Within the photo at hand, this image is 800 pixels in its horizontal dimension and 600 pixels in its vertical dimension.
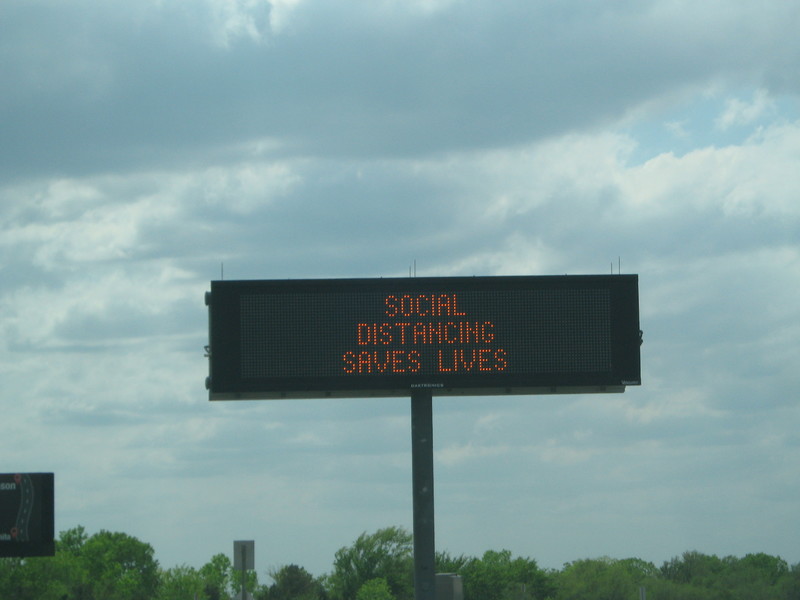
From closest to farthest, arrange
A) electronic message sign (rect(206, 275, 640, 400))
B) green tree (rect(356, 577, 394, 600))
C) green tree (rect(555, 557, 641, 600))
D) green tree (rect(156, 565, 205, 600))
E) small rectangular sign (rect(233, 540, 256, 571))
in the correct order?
electronic message sign (rect(206, 275, 640, 400)) → small rectangular sign (rect(233, 540, 256, 571)) → green tree (rect(356, 577, 394, 600)) → green tree (rect(555, 557, 641, 600)) → green tree (rect(156, 565, 205, 600))

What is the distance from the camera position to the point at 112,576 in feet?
313

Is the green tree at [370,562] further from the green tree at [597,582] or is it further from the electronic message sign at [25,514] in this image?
the electronic message sign at [25,514]

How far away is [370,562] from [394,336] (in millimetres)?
50167

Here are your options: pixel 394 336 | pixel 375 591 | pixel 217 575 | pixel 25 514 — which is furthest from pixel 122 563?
pixel 394 336

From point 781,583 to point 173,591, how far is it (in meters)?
37.5

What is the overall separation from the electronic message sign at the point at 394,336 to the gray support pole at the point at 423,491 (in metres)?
0.66

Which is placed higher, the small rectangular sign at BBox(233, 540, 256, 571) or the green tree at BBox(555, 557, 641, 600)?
the small rectangular sign at BBox(233, 540, 256, 571)

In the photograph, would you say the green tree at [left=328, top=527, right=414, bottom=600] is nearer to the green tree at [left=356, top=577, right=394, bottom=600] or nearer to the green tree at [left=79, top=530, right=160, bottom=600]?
the green tree at [left=356, top=577, right=394, bottom=600]

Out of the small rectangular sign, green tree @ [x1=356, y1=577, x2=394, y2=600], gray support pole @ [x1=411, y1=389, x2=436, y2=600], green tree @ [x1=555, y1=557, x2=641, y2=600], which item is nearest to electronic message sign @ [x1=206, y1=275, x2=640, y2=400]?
gray support pole @ [x1=411, y1=389, x2=436, y2=600]

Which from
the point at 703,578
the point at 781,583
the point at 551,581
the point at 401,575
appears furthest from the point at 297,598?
the point at 781,583

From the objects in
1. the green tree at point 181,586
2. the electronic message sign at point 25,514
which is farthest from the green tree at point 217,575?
the electronic message sign at point 25,514

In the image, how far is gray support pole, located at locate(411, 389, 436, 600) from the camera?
21734 mm

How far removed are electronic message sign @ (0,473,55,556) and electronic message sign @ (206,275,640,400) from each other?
169 inches

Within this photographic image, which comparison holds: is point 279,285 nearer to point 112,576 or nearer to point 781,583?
point 781,583
